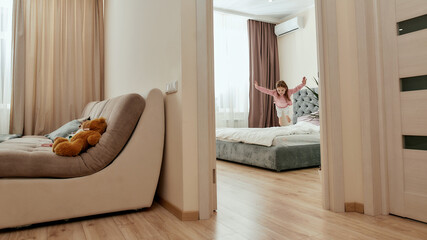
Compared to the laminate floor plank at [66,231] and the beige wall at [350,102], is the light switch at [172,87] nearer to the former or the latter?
the laminate floor plank at [66,231]

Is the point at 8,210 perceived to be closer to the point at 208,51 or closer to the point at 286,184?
the point at 208,51

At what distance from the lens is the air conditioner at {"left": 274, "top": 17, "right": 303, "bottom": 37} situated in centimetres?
573

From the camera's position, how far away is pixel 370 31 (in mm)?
1912

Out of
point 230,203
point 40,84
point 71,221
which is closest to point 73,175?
point 71,221

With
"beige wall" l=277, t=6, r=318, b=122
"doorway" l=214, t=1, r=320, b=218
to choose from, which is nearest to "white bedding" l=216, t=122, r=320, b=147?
"doorway" l=214, t=1, r=320, b=218

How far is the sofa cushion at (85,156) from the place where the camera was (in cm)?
173

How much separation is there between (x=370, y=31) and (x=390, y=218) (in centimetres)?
124

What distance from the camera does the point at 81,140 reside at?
1967 millimetres

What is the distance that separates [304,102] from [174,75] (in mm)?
3741

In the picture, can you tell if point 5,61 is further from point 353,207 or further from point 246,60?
point 353,207

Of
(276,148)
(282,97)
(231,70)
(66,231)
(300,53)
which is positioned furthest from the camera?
(231,70)

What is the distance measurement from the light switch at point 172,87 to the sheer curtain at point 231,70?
370 cm

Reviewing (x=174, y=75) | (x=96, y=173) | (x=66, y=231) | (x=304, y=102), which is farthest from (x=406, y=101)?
(x=304, y=102)

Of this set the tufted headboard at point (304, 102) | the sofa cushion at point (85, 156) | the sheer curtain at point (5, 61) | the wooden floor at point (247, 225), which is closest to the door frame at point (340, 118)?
the wooden floor at point (247, 225)
